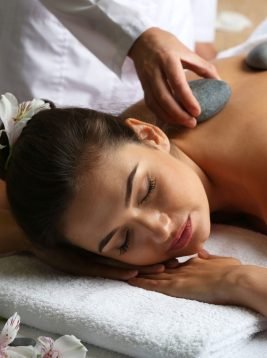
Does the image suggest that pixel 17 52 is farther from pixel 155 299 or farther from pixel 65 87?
pixel 155 299

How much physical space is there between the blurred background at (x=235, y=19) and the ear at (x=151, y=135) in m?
1.31

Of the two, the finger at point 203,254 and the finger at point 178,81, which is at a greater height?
the finger at point 178,81

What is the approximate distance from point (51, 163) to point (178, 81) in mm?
257

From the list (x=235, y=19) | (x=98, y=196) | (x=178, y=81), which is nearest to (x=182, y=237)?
(x=98, y=196)

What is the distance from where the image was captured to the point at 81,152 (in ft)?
3.22

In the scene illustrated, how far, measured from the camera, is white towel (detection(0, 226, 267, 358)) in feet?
2.64

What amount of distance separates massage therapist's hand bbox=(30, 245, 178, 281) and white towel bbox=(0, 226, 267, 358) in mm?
19

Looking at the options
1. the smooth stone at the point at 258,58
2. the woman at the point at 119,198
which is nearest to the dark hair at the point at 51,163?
the woman at the point at 119,198

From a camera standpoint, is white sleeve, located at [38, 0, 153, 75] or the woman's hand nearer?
the woman's hand

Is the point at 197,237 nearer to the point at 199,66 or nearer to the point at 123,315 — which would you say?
the point at 123,315

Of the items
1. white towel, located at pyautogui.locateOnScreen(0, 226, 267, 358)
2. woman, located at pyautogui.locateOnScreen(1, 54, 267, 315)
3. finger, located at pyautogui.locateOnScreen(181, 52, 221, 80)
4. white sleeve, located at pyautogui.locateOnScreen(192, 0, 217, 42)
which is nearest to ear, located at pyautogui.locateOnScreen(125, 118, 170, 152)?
woman, located at pyautogui.locateOnScreen(1, 54, 267, 315)

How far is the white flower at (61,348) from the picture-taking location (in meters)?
0.76

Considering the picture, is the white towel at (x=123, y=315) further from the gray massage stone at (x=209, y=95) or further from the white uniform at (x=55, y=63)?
the white uniform at (x=55, y=63)

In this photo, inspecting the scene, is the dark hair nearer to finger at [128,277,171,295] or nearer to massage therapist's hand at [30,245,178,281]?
massage therapist's hand at [30,245,178,281]
